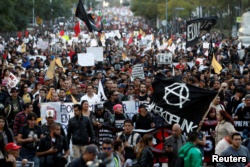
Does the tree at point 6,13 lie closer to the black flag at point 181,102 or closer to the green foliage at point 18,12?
the green foliage at point 18,12

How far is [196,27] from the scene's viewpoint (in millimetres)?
27750

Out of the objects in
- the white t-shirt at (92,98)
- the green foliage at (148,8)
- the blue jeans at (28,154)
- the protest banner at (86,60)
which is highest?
the green foliage at (148,8)

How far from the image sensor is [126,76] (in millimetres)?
23141

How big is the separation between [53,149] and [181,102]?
2245mm

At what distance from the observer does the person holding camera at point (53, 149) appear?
13773 millimetres

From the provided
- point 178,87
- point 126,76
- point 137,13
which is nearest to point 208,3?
point 137,13

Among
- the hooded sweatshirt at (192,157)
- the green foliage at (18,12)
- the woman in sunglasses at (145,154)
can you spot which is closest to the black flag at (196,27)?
the woman in sunglasses at (145,154)

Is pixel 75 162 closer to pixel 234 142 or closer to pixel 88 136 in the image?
pixel 234 142

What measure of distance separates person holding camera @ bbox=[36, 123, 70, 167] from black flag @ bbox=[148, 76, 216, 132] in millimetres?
1804

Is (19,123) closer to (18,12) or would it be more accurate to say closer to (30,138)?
(30,138)

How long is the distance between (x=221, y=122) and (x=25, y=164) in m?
3.49

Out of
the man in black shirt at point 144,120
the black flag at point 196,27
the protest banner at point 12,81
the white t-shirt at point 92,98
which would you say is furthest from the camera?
the black flag at point 196,27

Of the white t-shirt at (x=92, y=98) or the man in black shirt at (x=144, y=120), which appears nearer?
the man in black shirt at (x=144, y=120)

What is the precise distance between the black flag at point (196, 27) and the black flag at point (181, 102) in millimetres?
12239
